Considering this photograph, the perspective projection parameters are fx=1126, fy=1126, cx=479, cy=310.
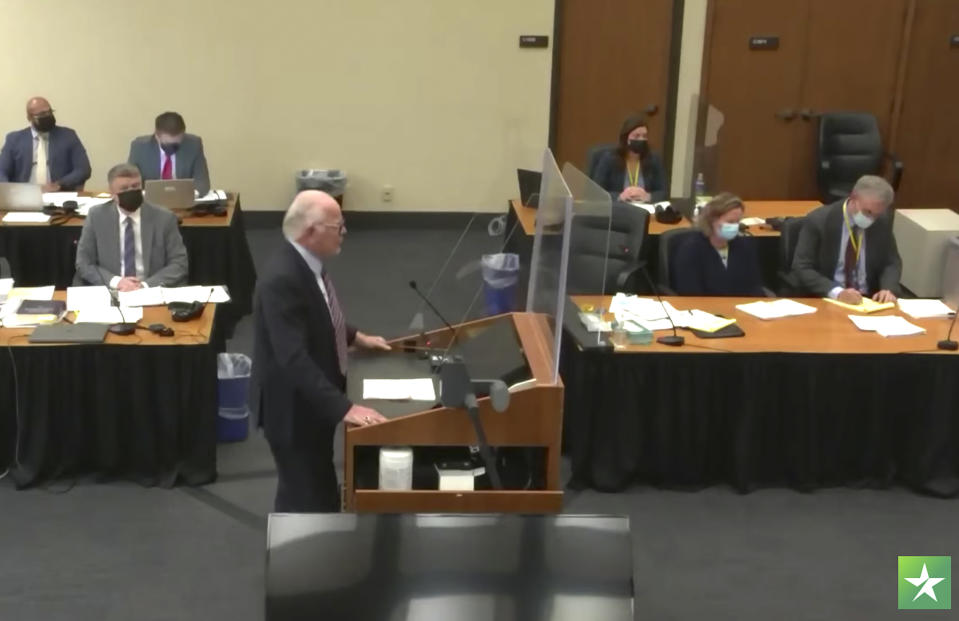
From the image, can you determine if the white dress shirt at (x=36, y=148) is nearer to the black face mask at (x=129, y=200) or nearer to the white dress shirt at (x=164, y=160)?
the white dress shirt at (x=164, y=160)

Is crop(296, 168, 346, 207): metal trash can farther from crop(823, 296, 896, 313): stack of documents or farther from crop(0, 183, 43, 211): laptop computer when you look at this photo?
crop(823, 296, 896, 313): stack of documents

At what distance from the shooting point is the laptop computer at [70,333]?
4531 millimetres

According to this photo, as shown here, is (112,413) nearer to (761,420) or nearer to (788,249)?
(761,420)

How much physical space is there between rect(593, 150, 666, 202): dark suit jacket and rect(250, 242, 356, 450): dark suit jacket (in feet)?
12.2

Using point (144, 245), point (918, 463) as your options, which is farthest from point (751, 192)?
point (144, 245)

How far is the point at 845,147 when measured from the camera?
8.48 meters

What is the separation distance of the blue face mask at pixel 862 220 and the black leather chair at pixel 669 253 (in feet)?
2.78

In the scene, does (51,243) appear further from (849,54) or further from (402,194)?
(849,54)

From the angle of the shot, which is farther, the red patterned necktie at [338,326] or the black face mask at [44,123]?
the black face mask at [44,123]

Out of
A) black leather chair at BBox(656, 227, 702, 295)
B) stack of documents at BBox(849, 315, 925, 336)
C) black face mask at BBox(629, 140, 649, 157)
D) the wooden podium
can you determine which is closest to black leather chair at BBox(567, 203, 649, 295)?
black leather chair at BBox(656, 227, 702, 295)

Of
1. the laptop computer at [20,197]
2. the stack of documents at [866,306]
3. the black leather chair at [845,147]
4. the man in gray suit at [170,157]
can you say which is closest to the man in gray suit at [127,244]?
the laptop computer at [20,197]

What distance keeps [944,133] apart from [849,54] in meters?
1.04

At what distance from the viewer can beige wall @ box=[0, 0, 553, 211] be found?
825 cm

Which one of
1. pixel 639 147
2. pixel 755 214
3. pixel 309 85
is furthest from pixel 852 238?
pixel 309 85
